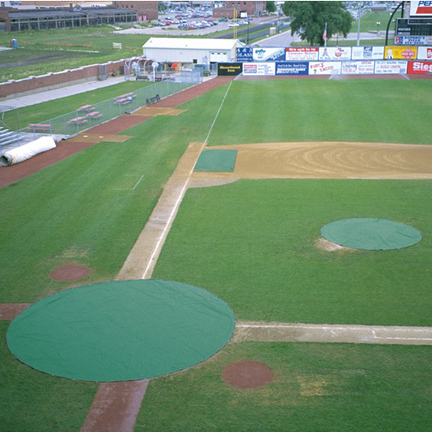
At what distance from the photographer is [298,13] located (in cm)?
7850

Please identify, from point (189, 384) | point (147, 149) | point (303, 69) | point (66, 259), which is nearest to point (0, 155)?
point (147, 149)

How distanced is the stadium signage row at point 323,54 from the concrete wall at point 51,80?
1634 cm

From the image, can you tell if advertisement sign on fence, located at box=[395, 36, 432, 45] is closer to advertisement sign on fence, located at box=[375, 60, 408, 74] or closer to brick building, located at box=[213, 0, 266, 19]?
advertisement sign on fence, located at box=[375, 60, 408, 74]

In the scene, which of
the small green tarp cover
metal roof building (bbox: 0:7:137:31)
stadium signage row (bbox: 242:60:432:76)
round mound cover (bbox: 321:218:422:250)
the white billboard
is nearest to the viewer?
round mound cover (bbox: 321:218:422:250)

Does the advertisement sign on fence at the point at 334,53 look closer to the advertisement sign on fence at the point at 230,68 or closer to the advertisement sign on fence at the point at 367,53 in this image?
the advertisement sign on fence at the point at 367,53

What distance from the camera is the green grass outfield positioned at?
9.98m

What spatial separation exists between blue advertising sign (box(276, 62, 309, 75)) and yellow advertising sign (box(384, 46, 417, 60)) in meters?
9.47

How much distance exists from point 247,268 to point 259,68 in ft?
151

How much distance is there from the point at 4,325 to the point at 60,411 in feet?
12.8

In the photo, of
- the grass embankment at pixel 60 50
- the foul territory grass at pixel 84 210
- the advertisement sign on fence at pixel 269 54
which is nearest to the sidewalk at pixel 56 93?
the grass embankment at pixel 60 50

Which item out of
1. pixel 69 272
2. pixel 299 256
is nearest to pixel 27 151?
pixel 69 272

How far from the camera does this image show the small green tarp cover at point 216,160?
26188 millimetres

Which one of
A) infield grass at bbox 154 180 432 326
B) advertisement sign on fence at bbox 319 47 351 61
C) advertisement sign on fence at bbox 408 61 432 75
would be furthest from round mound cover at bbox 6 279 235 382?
advertisement sign on fence at bbox 319 47 351 61

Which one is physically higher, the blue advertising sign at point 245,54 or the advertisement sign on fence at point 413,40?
the advertisement sign on fence at point 413,40
